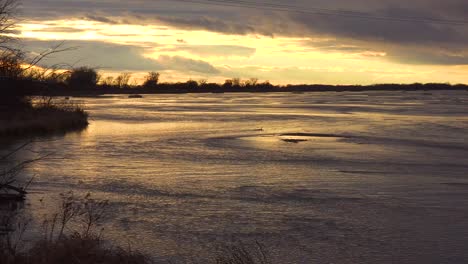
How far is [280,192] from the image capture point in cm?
1580

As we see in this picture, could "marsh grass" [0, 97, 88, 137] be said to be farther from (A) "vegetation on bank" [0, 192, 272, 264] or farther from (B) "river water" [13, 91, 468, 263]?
(A) "vegetation on bank" [0, 192, 272, 264]

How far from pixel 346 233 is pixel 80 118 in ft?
95.1

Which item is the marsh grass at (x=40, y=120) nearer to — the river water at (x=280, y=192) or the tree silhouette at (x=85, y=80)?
the river water at (x=280, y=192)

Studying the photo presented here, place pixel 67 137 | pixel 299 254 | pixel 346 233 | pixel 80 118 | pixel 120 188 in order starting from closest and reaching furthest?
pixel 299 254
pixel 346 233
pixel 120 188
pixel 67 137
pixel 80 118

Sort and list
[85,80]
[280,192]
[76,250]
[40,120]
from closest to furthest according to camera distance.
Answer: [76,250] → [280,192] → [40,120] → [85,80]

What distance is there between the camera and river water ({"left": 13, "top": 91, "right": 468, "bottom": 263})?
11.1 meters

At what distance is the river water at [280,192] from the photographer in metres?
11.1

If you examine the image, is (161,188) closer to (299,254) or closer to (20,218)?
(20,218)

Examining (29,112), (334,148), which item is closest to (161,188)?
(334,148)

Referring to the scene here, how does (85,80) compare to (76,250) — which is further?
(85,80)

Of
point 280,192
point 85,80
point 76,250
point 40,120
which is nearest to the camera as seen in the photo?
point 76,250

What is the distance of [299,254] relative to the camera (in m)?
10.4

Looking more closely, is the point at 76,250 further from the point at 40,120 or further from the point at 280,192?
the point at 40,120

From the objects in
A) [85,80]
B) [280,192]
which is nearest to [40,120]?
[280,192]
